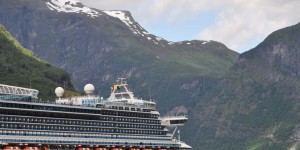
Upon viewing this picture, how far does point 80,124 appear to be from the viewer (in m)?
166

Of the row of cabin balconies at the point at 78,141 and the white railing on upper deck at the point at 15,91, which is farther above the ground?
the white railing on upper deck at the point at 15,91

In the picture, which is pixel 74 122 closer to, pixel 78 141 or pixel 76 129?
pixel 76 129

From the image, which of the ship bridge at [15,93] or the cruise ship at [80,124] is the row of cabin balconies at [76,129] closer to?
the cruise ship at [80,124]

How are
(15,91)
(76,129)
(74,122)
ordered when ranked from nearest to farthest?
1. (15,91)
2. (76,129)
3. (74,122)

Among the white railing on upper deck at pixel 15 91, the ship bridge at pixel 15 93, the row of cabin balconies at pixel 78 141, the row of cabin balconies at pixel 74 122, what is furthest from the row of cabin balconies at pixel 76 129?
the white railing on upper deck at pixel 15 91

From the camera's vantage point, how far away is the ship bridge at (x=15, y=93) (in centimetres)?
15425

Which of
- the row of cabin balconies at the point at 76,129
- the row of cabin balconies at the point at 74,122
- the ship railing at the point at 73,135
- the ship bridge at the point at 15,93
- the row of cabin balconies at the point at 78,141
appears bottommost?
the row of cabin balconies at the point at 78,141

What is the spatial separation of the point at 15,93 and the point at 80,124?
15.5 metres

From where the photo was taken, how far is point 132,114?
177625 mm

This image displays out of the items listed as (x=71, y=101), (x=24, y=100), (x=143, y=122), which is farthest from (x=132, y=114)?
(x=24, y=100)

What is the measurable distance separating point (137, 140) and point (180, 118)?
18.4 meters

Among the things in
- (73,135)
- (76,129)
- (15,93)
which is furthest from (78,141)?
(15,93)

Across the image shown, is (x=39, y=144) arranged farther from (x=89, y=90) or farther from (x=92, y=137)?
(x=89, y=90)

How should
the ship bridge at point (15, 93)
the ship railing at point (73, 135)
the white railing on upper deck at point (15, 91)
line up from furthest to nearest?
the white railing on upper deck at point (15, 91) < the ship bridge at point (15, 93) < the ship railing at point (73, 135)
